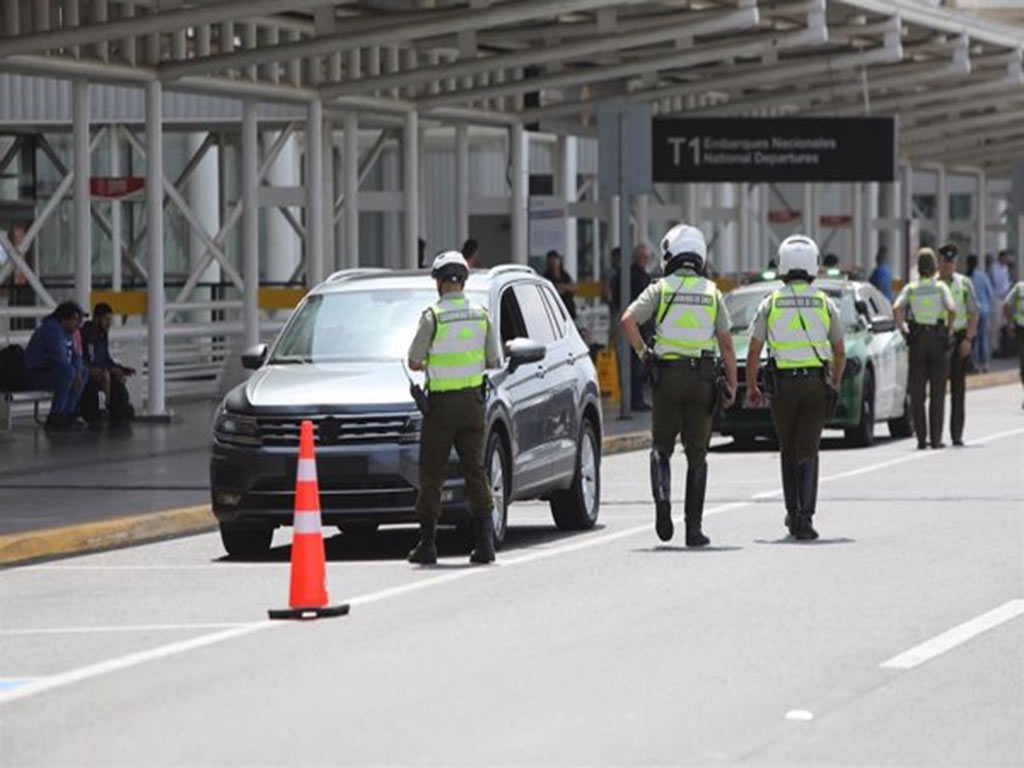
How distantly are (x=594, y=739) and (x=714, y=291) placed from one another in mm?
8363

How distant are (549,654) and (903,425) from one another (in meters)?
19.6

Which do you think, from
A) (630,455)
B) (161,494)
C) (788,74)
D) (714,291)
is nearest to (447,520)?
(714,291)

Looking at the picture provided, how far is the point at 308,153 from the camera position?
33438 mm

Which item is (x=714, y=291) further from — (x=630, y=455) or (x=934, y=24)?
(x=934, y=24)

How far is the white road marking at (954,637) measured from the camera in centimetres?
1237

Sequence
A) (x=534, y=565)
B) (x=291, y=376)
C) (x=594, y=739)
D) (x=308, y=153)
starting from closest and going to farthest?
(x=594, y=739) < (x=534, y=565) < (x=291, y=376) < (x=308, y=153)

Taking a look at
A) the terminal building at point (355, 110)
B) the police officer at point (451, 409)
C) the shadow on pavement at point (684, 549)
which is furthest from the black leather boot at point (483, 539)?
the terminal building at point (355, 110)

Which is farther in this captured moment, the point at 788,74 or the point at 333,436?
the point at 788,74

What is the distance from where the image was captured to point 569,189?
163 feet

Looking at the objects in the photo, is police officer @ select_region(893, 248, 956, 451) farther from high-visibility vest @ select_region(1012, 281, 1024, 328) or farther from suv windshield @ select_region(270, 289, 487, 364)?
suv windshield @ select_region(270, 289, 487, 364)

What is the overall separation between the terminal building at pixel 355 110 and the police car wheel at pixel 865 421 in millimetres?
4622

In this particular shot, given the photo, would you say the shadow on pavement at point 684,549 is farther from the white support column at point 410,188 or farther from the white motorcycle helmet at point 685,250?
the white support column at point 410,188

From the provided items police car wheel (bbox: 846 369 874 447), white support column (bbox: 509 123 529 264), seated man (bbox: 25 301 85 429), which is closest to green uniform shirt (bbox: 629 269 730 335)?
police car wheel (bbox: 846 369 874 447)

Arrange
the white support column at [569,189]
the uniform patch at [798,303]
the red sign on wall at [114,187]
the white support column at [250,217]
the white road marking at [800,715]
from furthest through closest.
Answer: the white support column at [569,189] → the red sign on wall at [114,187] → the white support column at [250,217] → the uniform patch at [798,303] → the white road marking at [800,715]
